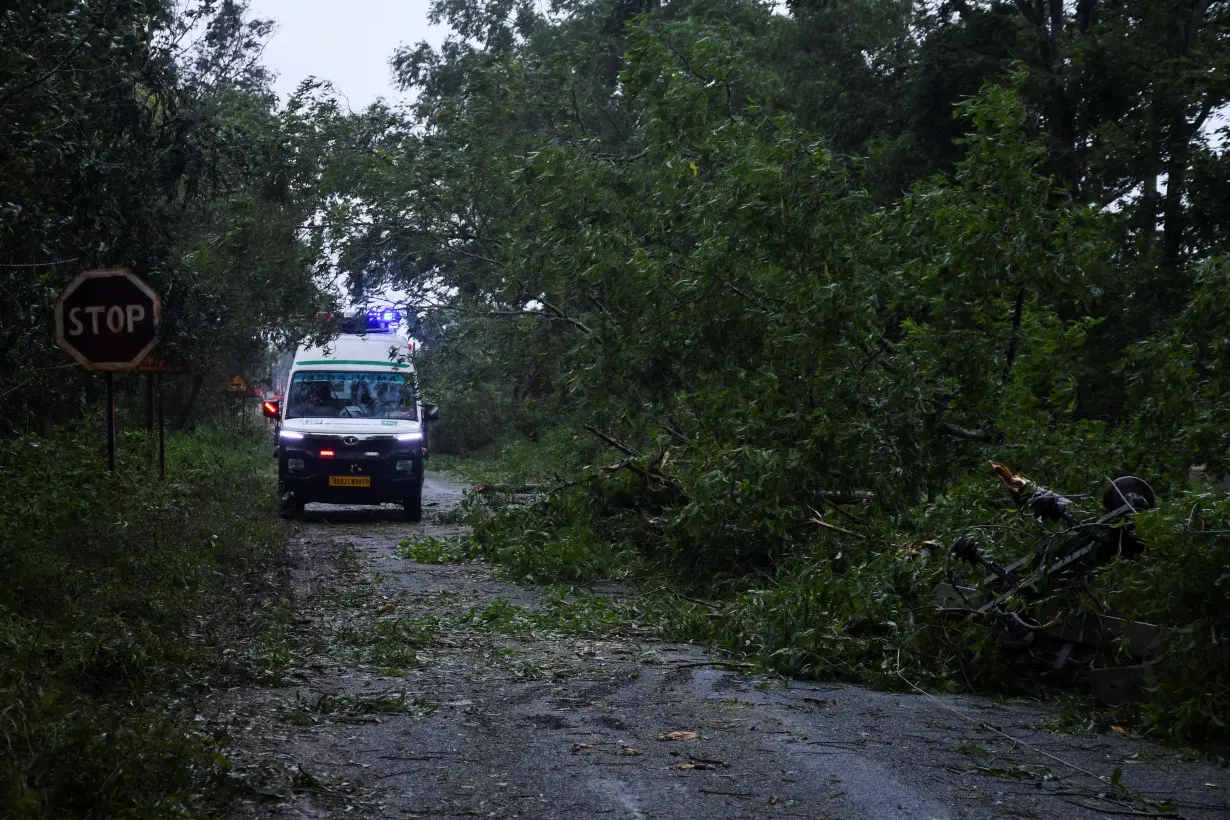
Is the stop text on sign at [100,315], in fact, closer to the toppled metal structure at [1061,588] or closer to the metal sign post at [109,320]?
the metal sign post at [109,320]

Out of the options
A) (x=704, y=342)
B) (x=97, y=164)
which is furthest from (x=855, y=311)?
(x=97, y=164)

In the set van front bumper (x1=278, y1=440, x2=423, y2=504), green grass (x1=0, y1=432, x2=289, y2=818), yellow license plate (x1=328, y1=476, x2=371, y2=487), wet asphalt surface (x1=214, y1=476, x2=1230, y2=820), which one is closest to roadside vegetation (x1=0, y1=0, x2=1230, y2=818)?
green grass (x1=0, y1=432, x2=289, y2=818)

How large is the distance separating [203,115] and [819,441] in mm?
8756

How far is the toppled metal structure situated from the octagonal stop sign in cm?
745

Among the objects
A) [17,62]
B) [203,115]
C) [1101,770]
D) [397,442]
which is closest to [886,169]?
[397,442]

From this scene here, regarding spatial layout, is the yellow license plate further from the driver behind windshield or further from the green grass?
the green grass

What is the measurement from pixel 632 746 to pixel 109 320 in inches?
301

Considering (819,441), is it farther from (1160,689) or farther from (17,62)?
(17,62)

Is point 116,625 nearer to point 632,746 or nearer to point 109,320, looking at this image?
point 632,746

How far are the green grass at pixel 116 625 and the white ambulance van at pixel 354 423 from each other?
2.45 m

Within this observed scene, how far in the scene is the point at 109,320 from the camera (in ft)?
39.3

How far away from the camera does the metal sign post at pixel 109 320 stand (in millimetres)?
11922

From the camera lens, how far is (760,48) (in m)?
29.6

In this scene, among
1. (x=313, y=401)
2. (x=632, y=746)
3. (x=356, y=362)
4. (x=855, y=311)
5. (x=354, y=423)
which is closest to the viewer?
(x=632, y=746)
